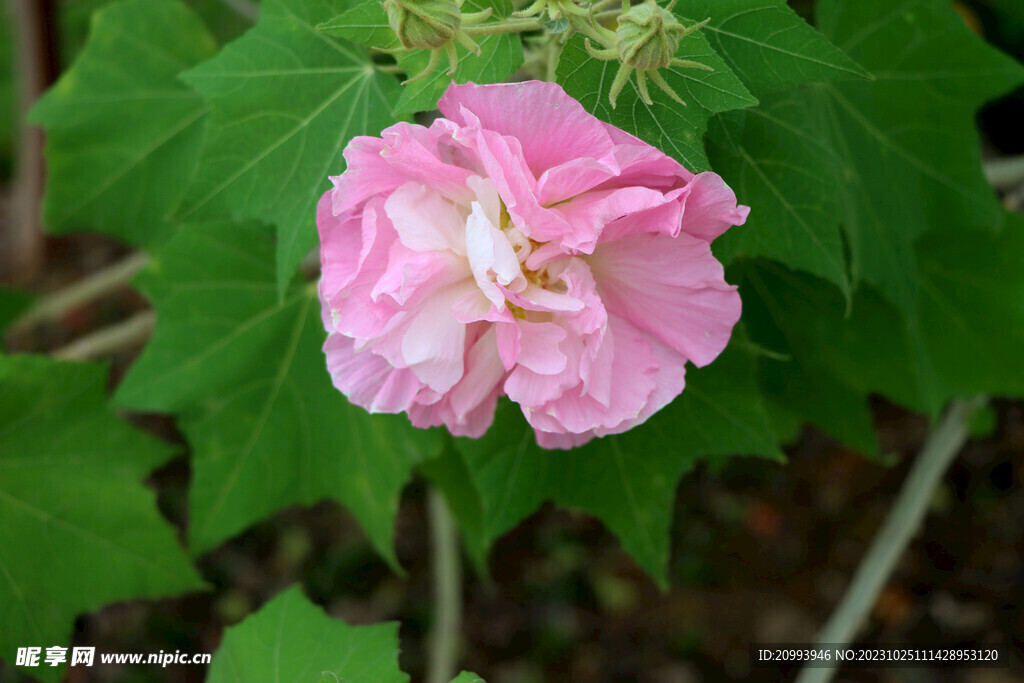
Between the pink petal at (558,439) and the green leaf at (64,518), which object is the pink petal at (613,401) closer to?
the pink petal at (558,439)

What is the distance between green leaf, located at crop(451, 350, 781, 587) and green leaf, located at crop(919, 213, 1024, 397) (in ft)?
1.21

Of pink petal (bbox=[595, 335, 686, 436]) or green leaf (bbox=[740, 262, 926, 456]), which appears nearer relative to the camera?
pink petal (bbox=[595, 335, 686, 436])

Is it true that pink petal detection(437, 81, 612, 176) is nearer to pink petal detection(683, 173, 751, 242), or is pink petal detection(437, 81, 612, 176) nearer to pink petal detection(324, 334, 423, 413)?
pink petal detection(683, 173, 751, 242)

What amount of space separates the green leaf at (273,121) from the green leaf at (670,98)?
0.85 feet

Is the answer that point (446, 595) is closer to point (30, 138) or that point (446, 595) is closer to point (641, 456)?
point (641, 456)

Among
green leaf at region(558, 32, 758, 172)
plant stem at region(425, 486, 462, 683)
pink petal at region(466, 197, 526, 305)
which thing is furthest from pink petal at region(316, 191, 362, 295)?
plant stem at region(425, 486, 462, 683)

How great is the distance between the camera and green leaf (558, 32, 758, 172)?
58 centimetres

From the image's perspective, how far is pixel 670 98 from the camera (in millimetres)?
602

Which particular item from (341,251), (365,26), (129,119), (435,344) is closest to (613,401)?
(435,344)

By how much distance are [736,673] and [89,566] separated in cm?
145

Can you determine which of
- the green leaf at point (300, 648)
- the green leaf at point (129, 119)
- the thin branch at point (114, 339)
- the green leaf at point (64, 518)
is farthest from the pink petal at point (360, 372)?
the thin branch at point (114, 339)

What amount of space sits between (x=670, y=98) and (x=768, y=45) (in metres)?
0.12

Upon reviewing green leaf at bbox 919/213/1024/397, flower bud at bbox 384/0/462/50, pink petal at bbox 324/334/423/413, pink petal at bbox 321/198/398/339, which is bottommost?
green leaf at bbox 919/213/1024/397

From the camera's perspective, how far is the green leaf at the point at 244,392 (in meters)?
1.03
